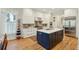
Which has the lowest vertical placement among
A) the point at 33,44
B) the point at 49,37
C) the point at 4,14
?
the point at 33,44

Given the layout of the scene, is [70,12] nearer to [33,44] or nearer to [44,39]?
[44,39]

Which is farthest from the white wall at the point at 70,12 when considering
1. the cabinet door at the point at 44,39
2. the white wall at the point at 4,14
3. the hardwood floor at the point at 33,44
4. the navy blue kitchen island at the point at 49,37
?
the white wall at the point at 4,14

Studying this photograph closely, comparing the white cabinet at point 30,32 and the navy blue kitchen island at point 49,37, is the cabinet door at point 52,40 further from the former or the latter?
the white cabinet at point 30,32

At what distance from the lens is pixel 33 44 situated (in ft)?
8.62

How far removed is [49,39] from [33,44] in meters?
0.31

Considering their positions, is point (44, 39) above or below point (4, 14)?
below

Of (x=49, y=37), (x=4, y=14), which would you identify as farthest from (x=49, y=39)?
(x=4, y=14)

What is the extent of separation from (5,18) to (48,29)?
0.81m

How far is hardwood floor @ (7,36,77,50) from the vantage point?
2.61m

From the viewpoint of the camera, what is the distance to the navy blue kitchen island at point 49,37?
261 cm
